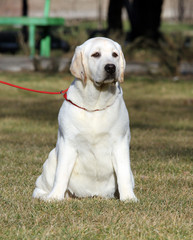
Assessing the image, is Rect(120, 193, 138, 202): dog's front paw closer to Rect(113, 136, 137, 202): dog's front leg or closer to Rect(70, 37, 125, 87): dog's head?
Rect(113, 136, 137, 202): dog's front leg

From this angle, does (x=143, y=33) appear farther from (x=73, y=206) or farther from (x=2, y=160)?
(x=73, y=206)

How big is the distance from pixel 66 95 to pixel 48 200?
0.86 m

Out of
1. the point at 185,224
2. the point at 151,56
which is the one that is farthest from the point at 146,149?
the point at 151,56

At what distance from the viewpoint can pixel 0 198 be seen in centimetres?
479

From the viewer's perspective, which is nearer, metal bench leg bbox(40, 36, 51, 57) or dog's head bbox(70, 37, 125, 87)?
dog's head bbox(70, 37, 125, 87)

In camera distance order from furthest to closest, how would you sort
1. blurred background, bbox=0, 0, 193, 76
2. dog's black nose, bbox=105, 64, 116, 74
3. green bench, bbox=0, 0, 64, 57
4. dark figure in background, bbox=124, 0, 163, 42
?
dark figure in background, bbox=124, 0, 163, 42, green bench, bbox=0, 0, 64, 57, blurred background, bbox=0, 0, 193, 76, dog's black nose, bbox=105, 64, 116, 74

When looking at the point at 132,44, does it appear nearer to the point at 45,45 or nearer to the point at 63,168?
the point at 45,45

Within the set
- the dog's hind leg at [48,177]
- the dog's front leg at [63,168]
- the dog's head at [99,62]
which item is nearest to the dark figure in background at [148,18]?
the dog's hind leg at [48,177]

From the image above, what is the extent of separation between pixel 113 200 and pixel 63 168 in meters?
0.51

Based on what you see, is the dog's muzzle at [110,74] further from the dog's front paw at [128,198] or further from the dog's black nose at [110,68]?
the dog's front paw at [128,198]

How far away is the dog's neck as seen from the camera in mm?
4574

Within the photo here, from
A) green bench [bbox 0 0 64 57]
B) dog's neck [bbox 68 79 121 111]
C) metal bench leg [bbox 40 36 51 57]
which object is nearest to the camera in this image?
dog's neck [bbox 68 79 121 111]

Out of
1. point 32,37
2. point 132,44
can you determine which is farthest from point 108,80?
point 32,37

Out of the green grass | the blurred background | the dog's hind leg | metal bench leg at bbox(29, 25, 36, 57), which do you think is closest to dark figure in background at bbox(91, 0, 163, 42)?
the blurred background
